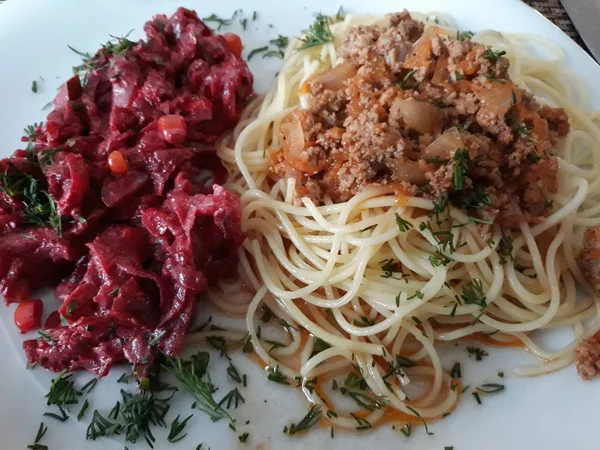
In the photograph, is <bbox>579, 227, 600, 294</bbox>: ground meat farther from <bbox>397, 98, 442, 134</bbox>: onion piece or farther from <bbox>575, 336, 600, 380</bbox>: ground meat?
<bbox>397, 98, 442, 134</bbox>: onion piece

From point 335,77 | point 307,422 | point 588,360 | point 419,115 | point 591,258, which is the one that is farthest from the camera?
point 335,77

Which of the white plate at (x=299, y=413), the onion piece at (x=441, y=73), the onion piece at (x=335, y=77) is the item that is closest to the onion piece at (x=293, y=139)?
the onion piece at (x=335, y=77)

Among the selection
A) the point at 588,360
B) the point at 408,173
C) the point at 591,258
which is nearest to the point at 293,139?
the point at 408,173

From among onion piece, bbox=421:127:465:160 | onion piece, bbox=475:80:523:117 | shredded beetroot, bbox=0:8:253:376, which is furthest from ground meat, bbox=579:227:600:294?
shredded beetroot, bbox=0:8:253:376

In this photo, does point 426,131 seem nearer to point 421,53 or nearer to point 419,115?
point 419,115

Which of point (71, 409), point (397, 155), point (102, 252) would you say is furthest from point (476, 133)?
point (71, 409)

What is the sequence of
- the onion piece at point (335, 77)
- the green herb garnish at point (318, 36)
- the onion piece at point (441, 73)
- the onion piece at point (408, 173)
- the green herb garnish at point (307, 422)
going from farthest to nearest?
the green herb garnish at point (318, 36) < the onion piece at point (335, 77) < the onion piece at point (441, 73) < the onion piece at point (408, 173) < the green herb garnish at point (307, 422)

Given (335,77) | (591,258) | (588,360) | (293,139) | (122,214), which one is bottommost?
(588,360)

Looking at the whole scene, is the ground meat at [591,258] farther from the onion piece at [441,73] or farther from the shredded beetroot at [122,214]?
the shredded beetroot at [122,214]
